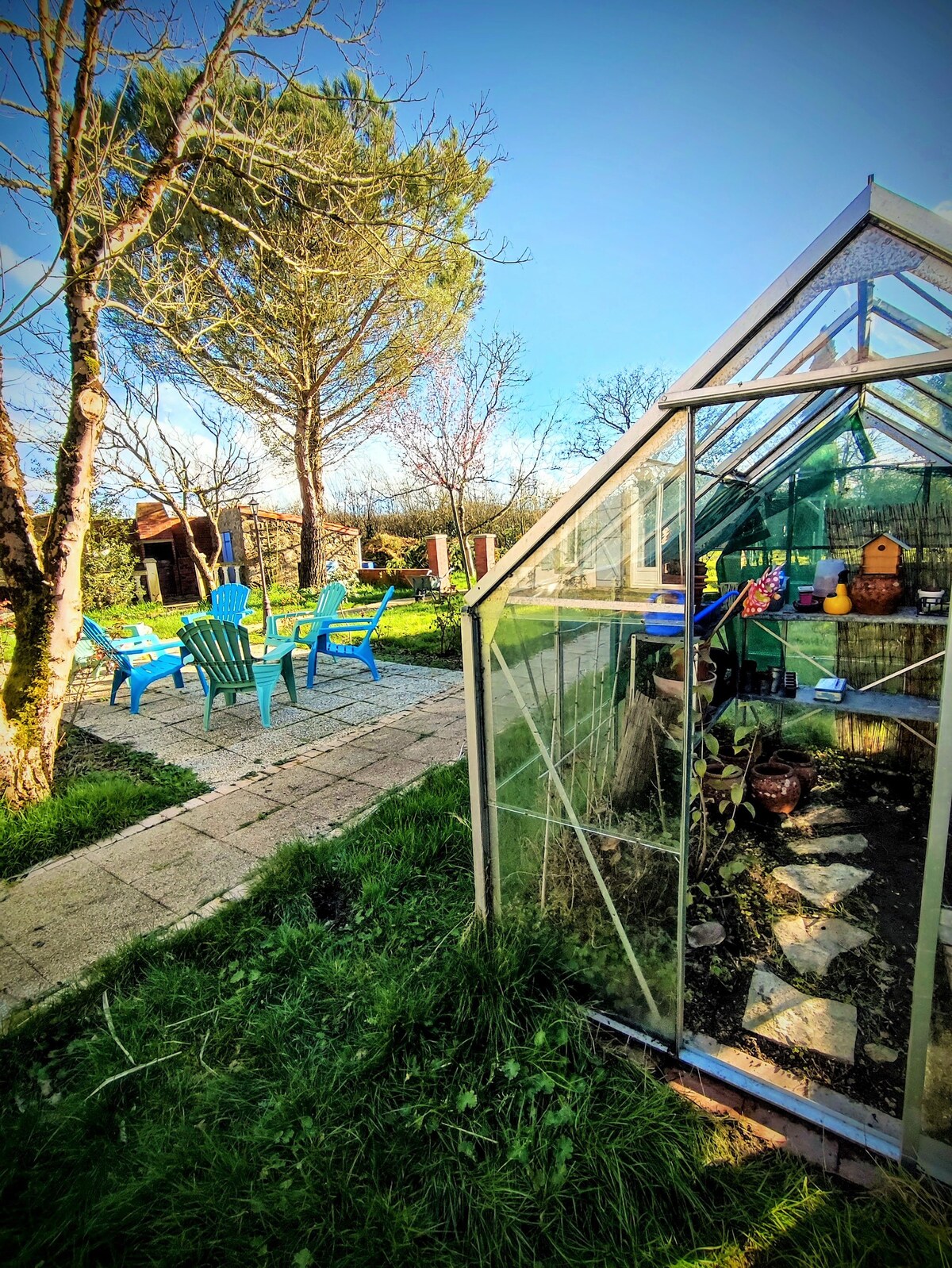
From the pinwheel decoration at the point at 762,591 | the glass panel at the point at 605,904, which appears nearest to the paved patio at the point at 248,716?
the glass panel at the point at 605,904

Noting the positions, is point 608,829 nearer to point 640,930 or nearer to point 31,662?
point 640,930

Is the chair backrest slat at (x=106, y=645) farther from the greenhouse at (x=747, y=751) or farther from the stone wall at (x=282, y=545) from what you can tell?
the stone wall at (x=282, y=545)

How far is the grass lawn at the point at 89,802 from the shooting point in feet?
9.62

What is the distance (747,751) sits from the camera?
3318mm

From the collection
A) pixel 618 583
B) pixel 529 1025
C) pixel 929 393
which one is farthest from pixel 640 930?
pixel 929 393

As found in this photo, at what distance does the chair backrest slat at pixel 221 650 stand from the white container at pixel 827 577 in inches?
161

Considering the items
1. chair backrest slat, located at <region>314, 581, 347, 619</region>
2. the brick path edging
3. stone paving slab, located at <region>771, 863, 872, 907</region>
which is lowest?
stone paving slab, located at <region>771, 863, 872, 907</region>

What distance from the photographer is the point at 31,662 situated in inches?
135

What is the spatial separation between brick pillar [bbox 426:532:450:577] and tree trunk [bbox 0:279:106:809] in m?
9.49

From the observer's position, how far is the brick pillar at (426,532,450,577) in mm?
12883

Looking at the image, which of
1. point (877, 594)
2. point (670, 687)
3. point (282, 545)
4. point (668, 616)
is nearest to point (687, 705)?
point (670, 687)

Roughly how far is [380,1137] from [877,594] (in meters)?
3.31

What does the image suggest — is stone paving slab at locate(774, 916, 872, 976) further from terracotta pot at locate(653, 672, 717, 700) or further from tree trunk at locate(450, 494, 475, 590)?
tree trunk at locate(450, 494, 475, 590)

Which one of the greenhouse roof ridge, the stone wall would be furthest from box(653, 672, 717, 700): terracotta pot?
the stone wall
